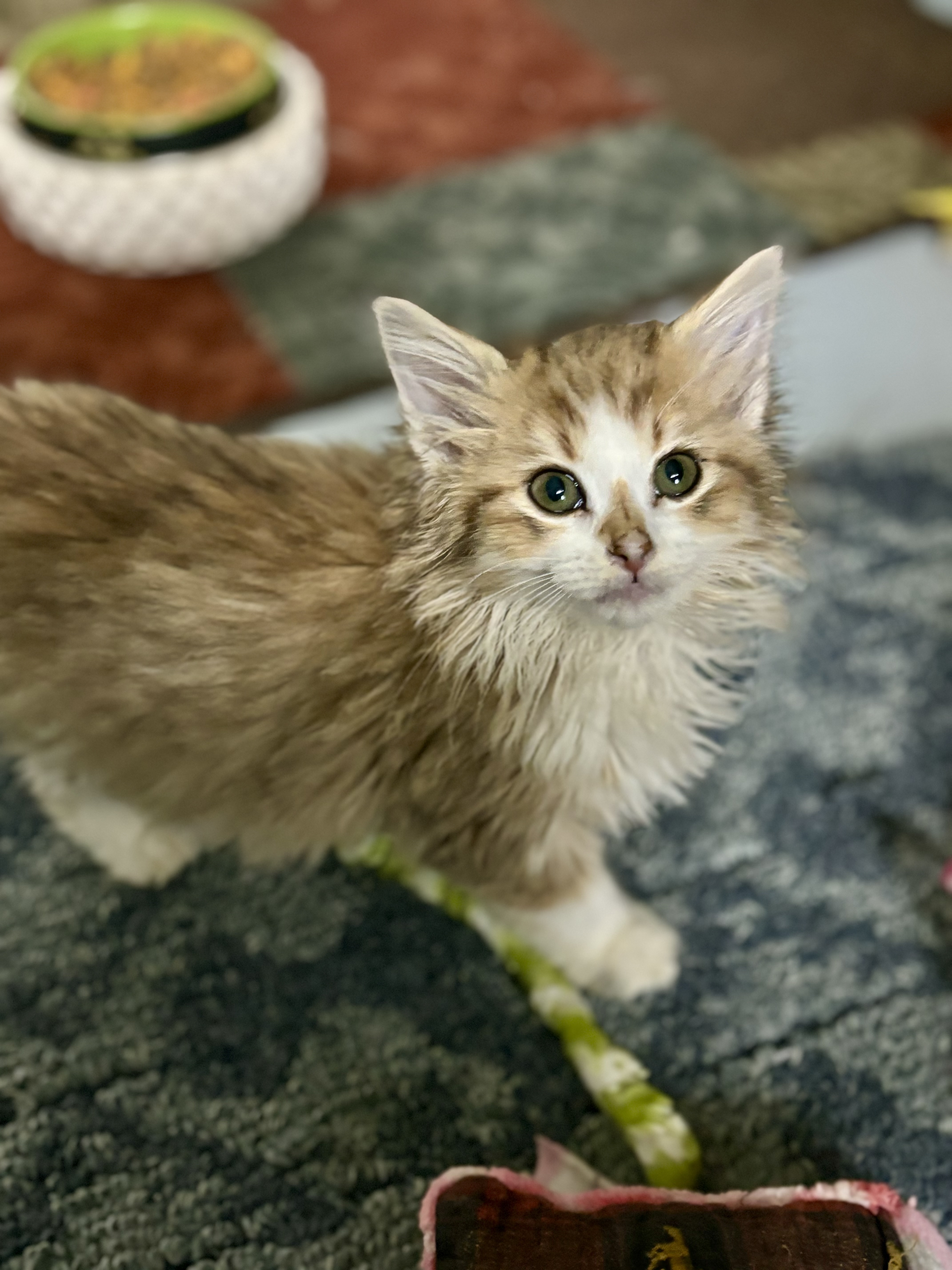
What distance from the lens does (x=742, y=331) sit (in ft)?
3.41

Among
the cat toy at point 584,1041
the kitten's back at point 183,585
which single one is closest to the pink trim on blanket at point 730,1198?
the cat toy at point 584,1041

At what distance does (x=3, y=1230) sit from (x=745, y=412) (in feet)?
3.83

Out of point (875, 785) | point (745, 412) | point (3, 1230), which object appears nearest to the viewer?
point (745, 412)

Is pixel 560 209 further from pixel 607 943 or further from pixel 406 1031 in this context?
pixel 406 1031

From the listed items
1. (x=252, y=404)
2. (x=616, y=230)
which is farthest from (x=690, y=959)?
(x=616, y=230)

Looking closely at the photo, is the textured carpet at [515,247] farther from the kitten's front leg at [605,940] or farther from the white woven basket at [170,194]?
the kitten's front leg at [605,940]

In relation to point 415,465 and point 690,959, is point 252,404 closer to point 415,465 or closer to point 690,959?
point 415,465

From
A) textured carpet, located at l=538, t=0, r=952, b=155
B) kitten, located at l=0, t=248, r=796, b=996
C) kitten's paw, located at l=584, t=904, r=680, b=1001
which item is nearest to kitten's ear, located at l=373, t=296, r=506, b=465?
kitten, located at l=0, t=248, r=796, b=996

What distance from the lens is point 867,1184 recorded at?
3.62 ft

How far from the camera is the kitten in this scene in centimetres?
101

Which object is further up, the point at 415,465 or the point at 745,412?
the point at 745,412

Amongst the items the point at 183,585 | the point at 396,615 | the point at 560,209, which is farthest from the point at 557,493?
the point at 560,209

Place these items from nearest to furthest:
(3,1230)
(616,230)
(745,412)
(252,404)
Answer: (745,412)
(3,1230)
(252,404)
(616,230)

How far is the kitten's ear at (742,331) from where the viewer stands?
39.4 inches
